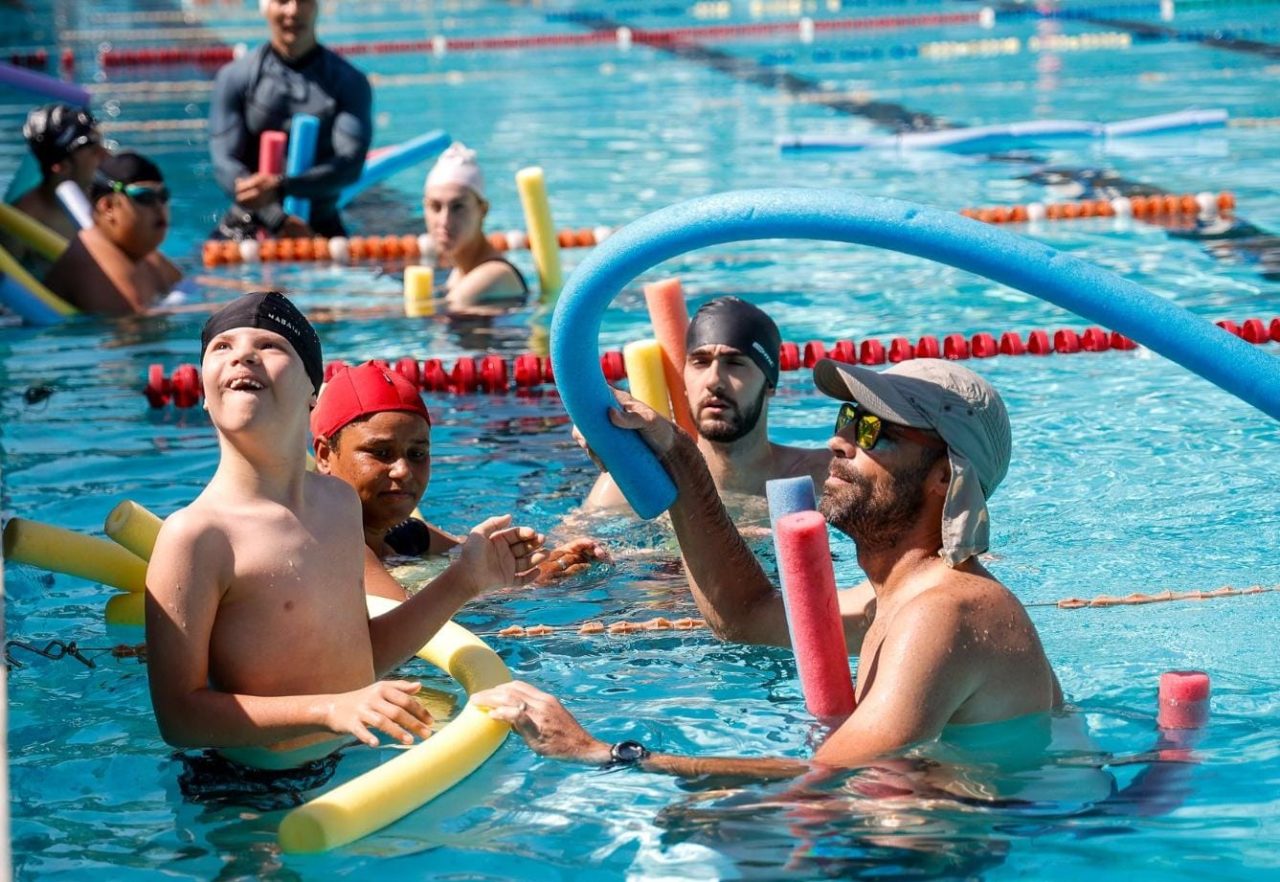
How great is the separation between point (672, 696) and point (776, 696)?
264mm

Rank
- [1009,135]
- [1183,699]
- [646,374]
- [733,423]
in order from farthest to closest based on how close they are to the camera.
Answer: [1009,135], [733,423], [646,374], [1183,699]

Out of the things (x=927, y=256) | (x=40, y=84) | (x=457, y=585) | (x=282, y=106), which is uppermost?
(x=40, y=84)

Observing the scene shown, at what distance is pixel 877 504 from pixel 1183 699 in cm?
93

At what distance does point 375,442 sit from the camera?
193 inches

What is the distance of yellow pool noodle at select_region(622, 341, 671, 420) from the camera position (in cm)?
543

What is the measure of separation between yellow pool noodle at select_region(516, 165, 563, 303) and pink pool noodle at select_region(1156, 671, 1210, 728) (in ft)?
17.7

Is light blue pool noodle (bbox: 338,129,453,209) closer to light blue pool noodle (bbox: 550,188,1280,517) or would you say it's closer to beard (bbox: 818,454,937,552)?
light blue pool noodle (bbox: 550,188,1280,517)

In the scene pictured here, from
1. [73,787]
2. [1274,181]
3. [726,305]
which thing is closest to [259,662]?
[73,787]

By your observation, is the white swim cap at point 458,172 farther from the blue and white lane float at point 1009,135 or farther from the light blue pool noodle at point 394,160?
the blue and white lane float at point 1009,135

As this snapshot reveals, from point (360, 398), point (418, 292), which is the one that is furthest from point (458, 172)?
point (360, 398)

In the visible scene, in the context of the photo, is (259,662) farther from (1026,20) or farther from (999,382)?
(1026,20)

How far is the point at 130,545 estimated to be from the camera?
14.6ft

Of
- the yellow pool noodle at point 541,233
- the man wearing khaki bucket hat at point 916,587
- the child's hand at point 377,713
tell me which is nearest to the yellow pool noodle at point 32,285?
the yellow pool noodle at point 541,233

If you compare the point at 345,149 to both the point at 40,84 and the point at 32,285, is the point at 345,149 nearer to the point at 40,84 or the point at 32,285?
the point at 32,285
